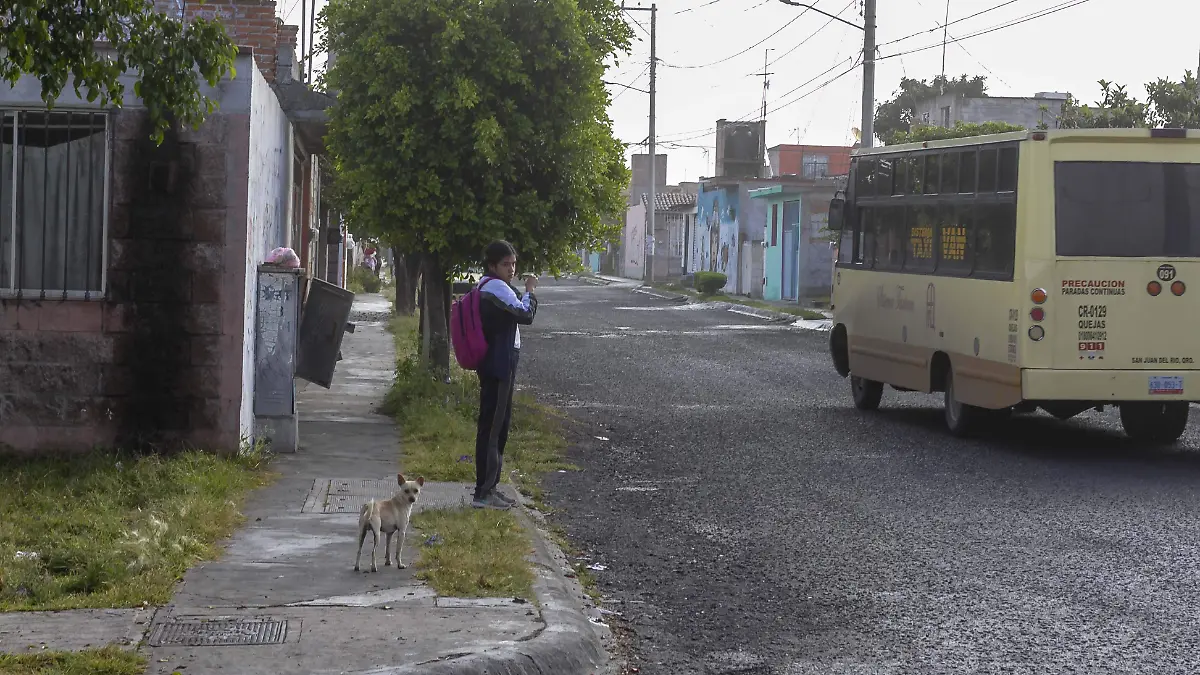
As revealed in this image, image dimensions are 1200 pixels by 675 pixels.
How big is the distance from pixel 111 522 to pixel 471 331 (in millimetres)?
2498

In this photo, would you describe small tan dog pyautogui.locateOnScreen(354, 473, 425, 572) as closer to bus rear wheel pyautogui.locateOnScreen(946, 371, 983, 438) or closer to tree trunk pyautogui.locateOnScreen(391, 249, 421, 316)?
bus rear wheel pyautogui.locateOnScreen(946, 371, 983, 438)

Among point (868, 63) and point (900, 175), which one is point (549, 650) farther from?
point (868, 63)

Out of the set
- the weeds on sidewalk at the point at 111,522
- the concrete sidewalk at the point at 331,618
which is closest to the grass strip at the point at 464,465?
the concrete sidewalk at the point at 331,618

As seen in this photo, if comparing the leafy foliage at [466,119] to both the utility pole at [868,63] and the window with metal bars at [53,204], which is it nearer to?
the window with metal bars at [53,204]

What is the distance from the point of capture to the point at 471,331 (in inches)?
401

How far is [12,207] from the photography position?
1160 centimetres

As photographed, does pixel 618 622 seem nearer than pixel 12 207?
Yes

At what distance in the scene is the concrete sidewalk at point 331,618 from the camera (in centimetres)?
627

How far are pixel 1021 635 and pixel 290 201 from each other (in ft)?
40.7

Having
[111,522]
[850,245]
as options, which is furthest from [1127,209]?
[111,522]

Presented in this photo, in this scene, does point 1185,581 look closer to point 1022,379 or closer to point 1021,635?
point 1021,635

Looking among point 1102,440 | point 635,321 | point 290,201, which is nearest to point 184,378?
point 290,201

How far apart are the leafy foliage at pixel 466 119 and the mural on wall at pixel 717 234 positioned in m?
45.3

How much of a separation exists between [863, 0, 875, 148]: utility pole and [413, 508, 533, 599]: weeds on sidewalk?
23316mm
